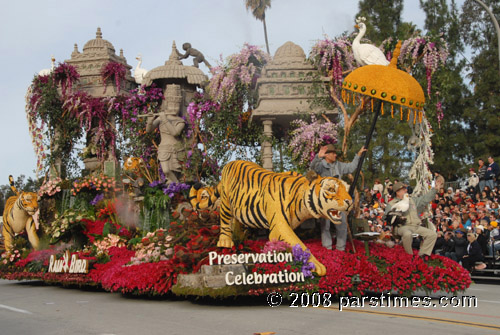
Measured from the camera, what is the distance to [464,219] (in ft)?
61.6

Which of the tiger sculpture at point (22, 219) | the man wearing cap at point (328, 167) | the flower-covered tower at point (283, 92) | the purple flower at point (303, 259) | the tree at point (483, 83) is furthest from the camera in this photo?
the tree at point (483, 83)

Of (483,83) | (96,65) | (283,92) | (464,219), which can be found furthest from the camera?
(483,83)

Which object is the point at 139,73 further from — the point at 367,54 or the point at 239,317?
the point at 239,317

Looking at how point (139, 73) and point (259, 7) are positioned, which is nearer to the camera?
point (139, 73)

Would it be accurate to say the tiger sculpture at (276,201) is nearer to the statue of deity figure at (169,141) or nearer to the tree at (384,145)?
the statue of deity figure at (169,141)

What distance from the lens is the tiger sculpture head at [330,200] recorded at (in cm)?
947

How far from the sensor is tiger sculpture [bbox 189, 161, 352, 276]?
954 centimetres

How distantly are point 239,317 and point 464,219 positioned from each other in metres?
12.4

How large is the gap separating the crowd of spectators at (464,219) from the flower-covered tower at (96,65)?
9811 millimetres

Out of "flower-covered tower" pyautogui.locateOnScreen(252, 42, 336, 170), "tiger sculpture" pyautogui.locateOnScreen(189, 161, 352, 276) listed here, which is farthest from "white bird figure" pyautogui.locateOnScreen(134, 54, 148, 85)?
"tiger sculpture" pyautogui.locateOnScreen(189, 161, 352, 276)

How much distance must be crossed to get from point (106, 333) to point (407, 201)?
5.89 metres

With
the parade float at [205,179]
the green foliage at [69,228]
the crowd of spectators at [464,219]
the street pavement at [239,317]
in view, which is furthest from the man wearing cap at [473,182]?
the green foliage at [69,228]

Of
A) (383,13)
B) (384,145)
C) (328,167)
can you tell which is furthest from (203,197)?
(383,13)

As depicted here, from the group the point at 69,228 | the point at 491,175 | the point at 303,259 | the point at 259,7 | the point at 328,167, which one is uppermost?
the point at 259,7
